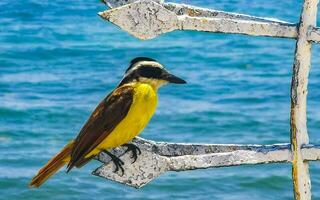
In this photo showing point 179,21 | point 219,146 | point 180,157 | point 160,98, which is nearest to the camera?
point 179,21

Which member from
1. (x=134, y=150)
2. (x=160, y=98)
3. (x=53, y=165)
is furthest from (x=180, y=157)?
(x=160, y=98)

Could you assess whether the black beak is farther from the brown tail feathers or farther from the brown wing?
the brown tail feathers

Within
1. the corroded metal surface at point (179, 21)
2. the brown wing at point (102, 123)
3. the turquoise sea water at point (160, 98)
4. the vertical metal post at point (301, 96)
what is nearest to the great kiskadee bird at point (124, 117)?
the brown wing at point (102, 123)

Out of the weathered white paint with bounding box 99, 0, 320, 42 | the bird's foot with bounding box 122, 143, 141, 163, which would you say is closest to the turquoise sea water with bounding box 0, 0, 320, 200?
the weathered white paint with bounding box 99, 0, 320, 42

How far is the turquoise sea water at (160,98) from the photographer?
10750 mm

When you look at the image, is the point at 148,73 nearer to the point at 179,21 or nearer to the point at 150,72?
the point at 150,72

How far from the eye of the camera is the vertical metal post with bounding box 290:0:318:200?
3.70m

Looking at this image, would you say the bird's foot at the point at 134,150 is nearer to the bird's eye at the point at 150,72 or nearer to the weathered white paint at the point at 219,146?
the weathered white paint at the point at 219,146

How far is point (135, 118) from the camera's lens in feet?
11.6

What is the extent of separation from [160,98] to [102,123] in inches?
443

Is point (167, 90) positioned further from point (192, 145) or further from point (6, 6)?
point (192, 145)

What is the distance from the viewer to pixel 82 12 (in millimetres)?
22594

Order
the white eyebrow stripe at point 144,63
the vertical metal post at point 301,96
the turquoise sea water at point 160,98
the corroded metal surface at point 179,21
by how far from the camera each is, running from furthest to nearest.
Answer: the turquoise sea water at point 160,98 < the vertical metal post at point 301,96 < the white eyebrow stripe at point 144,63 < the corroded metal surface at point 179,21

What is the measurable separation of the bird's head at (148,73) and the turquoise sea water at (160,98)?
263 inches
